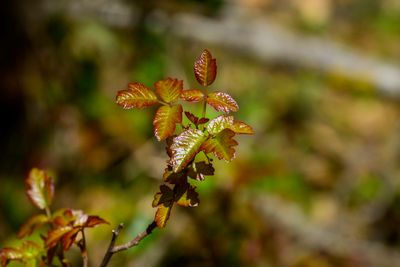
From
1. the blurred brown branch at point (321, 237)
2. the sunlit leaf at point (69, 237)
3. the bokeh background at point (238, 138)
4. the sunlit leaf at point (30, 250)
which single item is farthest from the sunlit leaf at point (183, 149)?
the blurred brown branch at point (321, 237)

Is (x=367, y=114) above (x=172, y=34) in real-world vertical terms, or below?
below

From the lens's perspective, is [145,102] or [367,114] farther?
[367,114]

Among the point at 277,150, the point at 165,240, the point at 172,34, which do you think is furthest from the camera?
the point at 172,34

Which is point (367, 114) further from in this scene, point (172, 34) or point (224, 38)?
point (172, 34)

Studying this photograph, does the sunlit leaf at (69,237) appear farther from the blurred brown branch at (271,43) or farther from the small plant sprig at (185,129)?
the blurred brown branch at (271,43)

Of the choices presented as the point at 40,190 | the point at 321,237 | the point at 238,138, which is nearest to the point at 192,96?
the point at 40,190

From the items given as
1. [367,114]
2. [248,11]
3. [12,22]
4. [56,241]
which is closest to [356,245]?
[367,114]

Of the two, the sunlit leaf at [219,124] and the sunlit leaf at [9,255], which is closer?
the sunlit leaf at [219,124]
